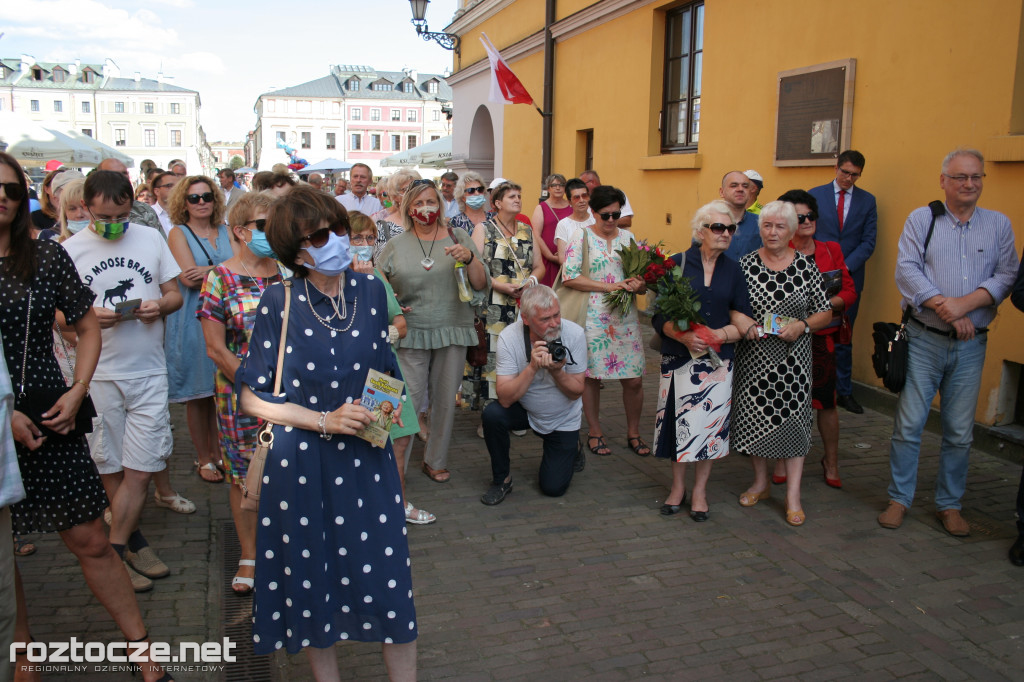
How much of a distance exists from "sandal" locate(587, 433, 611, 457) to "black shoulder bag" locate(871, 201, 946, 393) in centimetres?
221

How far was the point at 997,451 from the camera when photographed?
6.22 m

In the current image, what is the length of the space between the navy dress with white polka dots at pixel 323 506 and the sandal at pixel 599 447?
366cm

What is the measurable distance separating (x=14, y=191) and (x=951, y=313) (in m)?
4.63

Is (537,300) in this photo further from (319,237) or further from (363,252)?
(319,237)

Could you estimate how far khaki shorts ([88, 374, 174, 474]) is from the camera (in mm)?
4266

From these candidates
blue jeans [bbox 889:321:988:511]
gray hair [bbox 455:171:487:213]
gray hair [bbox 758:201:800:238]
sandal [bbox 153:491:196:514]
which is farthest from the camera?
gray hair [bbox 455:171:487:213]

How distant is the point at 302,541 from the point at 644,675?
5.40 feet

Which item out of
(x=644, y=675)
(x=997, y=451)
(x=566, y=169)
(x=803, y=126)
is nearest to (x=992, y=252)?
(x=997, y=451)

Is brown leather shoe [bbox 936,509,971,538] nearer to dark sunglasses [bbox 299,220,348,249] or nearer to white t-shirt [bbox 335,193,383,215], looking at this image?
dark sunglasses [bbox 299,220,348,249]

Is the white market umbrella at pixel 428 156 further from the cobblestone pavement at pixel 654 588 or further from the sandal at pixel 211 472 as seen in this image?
the cobblestone pavement at pixel 654 588

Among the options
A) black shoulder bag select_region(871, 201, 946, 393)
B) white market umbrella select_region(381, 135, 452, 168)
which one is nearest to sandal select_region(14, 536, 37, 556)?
black shoulder bag select_region(871, 201, 946, 393)

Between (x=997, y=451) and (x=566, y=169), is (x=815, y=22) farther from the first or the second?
(x=566, y=169)

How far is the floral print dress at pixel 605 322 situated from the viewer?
Result: 6215mm

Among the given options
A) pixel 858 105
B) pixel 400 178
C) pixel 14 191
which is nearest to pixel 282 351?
pixel 14 191
